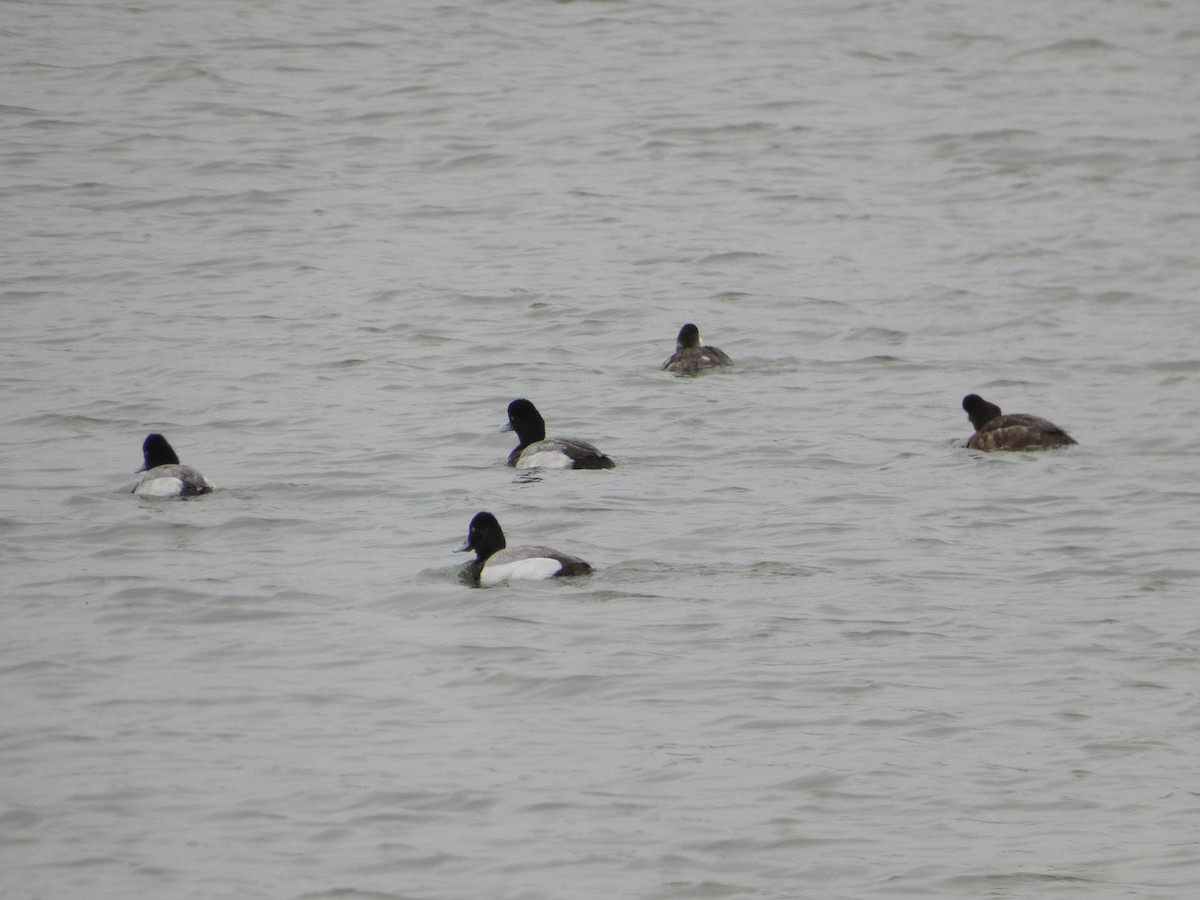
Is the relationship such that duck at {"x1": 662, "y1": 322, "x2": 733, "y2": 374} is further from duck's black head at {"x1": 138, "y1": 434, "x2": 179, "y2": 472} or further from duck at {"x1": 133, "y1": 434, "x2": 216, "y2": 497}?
duck's black head at {"x1": 138, "y1": 434, "x2": 179, "y2": 472}

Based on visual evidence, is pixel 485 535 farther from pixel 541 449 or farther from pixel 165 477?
pixel 165 477

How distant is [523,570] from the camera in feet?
38.3

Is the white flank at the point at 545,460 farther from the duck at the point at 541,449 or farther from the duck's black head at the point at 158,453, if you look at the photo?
the duck's black head at the point at 158,453

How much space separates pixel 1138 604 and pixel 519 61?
24196mm

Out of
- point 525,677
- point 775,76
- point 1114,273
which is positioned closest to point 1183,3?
point 775,76

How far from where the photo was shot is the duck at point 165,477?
1373cm

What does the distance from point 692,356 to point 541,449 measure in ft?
12.0

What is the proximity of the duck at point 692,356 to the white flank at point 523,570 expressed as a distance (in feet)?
22.0

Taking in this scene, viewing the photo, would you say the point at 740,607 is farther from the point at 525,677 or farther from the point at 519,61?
the point at 519,61

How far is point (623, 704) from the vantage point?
9641 millimetres

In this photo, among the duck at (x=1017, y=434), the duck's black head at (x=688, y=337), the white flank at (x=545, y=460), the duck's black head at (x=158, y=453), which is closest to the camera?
the duck's black head at (x=158, y=453)

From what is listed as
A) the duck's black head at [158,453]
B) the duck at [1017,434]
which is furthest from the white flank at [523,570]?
the duck at [1017,434]

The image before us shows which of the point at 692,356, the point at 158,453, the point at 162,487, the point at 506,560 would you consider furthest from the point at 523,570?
the point at 692,356

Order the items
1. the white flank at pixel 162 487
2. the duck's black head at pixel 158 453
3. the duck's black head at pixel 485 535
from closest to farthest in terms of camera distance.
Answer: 1. the duck's black head at pixel 485 535
2. the white flank at pixel 162 487
3. the duck's black head at pixel 158 453
